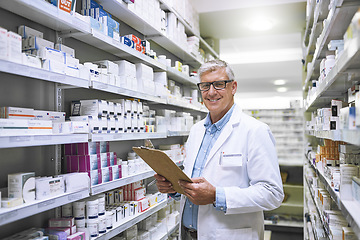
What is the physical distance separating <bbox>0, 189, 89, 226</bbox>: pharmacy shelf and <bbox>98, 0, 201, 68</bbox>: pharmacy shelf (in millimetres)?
1618

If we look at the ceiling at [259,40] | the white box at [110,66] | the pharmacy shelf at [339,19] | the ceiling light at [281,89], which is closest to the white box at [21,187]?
the white box at [110,66]

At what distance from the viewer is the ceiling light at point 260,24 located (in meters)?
5.41

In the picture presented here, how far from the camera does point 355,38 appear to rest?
1202 millimetres

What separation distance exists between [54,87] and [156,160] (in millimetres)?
967

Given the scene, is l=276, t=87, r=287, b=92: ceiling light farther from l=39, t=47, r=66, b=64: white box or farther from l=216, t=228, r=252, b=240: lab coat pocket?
l=39, t=47, r=66, b=64: white box

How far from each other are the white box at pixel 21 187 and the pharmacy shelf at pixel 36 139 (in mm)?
220

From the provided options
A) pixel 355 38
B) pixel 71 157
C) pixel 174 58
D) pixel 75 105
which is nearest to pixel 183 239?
pixel 71 157

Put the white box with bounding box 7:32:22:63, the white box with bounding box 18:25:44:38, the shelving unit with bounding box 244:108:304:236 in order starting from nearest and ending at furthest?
the white box with bounding box 7:32:22:63
the white box with bounding box 18:25:44:38
the shelving unit with bounding box 244:108:304:236

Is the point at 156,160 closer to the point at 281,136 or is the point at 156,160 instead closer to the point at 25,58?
the point at 25,58

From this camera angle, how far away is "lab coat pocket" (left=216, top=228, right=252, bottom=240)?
6.82ft

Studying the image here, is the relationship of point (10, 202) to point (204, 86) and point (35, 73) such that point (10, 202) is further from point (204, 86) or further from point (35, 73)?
point (204, 86)

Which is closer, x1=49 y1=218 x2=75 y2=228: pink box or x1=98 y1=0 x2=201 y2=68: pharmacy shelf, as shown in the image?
x1=49 y1=218 x2=75 y2=228: pink box

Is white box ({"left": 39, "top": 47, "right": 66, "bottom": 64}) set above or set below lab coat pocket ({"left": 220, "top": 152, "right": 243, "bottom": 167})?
above

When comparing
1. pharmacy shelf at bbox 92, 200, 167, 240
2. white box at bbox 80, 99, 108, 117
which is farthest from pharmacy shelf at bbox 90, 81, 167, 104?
pharmacy shelf at bbox 92, 200, 167, 240
